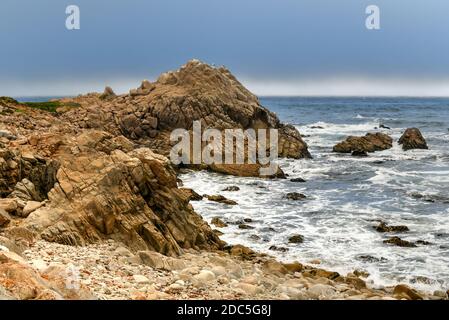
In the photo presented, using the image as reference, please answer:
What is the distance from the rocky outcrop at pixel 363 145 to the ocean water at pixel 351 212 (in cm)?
600

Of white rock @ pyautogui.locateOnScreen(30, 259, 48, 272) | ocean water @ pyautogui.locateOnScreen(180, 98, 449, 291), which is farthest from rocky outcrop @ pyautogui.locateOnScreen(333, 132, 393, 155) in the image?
white rock @ pyautogui.locateOnScreen(30, 259, 48, 272)

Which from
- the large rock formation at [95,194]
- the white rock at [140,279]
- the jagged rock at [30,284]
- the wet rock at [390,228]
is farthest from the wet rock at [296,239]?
the jagged rock at [30,284]

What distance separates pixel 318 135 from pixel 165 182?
7139cm

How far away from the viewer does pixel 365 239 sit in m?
28.2

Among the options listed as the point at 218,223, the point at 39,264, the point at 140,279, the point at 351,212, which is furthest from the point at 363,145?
the point at 39,264

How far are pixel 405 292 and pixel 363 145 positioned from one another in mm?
50242

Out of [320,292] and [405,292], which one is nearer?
[320,292]

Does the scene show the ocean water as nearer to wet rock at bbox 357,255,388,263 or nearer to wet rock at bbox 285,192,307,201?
wet rock at bbox 357,255,388,263

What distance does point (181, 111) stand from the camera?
→ 201 ft

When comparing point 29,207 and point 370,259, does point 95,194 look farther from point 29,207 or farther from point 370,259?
point 370,259

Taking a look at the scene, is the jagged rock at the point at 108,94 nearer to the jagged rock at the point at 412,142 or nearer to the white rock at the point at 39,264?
the jagged rock at the point at 412,142

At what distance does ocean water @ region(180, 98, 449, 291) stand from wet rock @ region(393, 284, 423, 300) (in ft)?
5.78
